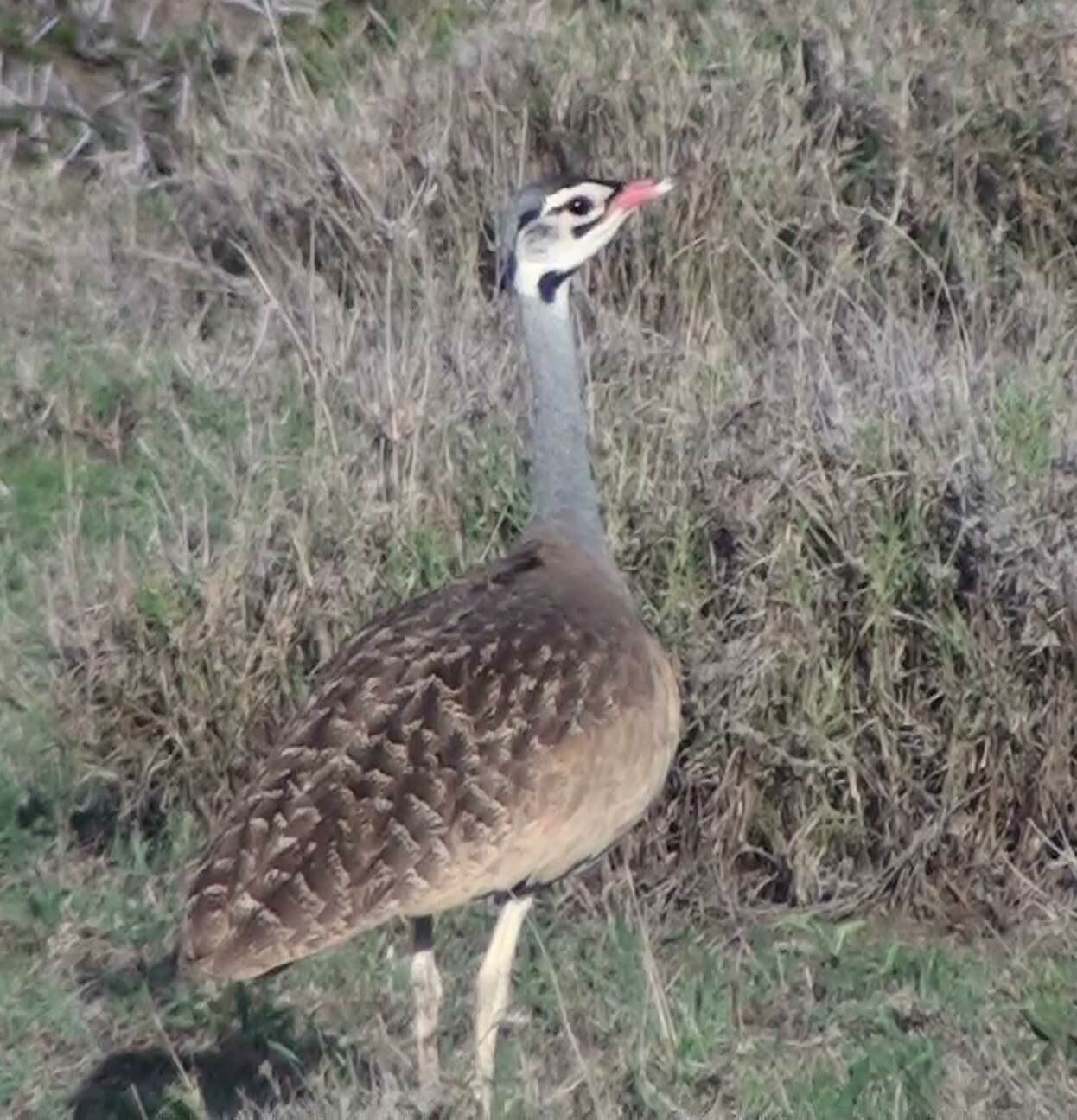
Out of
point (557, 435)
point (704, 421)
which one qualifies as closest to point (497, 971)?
point (557, 435)

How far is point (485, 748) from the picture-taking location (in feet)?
13.6

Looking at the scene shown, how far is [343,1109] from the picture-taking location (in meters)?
3.91

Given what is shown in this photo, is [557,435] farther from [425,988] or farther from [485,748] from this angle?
[425,988]

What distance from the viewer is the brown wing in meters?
3.93

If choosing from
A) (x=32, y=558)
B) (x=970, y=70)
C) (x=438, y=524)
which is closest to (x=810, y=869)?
(x=438, y=524)

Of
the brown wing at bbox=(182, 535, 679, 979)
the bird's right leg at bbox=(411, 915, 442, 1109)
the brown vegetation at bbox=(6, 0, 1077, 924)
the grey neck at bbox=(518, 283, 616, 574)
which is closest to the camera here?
the brown wing at bbox=(182, 535, 679, 979)

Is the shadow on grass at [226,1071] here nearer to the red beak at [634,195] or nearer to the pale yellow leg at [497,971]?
the pale yellow leg at [497,971]

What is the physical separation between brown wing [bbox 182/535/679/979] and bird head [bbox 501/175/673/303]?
18.7 inches

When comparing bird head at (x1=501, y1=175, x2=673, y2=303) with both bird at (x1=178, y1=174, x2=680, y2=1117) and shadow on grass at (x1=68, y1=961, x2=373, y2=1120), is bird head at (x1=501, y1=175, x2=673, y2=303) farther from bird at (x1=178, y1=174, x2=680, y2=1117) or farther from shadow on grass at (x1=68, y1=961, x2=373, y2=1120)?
shadow on grass at (x1=68, y1=961, x2=373, y2=1120)

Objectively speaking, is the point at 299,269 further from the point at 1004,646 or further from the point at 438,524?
the point at 1004,646

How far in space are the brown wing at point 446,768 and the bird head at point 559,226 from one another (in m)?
0.48

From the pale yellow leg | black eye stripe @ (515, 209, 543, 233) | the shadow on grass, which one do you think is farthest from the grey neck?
the shadow on grass

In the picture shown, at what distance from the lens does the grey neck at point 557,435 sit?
4.73 meters

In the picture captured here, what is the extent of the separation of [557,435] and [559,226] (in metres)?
0.33
